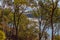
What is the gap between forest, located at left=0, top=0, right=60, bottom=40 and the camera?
1791 centimetres

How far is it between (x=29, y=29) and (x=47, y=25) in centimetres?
350

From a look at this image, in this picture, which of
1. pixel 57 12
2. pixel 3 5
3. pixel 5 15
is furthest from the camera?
pixel 5 15

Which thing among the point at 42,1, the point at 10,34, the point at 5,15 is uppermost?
the point at 42,1

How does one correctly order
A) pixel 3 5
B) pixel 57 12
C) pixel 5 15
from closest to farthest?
pixel 57 12
pixel 3 5
pixel 5 15

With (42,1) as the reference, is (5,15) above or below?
below

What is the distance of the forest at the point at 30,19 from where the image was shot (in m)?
17.9

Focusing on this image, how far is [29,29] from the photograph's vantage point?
74.6 feet

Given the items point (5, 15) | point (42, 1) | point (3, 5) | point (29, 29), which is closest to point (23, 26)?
point (29, 29)

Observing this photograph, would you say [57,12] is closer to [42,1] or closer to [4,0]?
[42,1]

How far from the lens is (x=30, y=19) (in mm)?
24156

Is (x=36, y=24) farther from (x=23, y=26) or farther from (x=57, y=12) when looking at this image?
(x=57, y=12)

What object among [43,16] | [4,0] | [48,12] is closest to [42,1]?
[48,12]

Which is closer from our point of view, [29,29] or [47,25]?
[47,25]

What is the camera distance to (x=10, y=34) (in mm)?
22750
